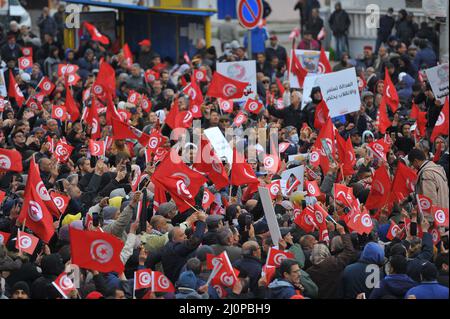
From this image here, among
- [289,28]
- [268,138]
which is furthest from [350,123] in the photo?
[289,28]

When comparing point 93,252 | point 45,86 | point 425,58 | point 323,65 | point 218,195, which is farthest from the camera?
point 425,58

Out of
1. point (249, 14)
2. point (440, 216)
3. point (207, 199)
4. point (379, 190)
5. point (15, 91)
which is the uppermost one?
point (249, 14)

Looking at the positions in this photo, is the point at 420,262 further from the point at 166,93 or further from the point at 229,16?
the point at 229,16

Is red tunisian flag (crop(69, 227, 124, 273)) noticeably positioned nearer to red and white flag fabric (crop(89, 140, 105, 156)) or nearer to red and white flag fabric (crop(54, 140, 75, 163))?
red and white flag fabric (crop(54, 140, 75, 163))

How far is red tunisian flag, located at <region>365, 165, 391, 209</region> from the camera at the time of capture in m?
16.2

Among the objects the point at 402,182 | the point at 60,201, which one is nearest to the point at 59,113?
the point at 60,201

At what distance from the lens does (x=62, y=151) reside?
63.8 ft

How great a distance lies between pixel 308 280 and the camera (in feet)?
44.4

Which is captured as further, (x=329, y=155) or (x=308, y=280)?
(x=329, y=155)

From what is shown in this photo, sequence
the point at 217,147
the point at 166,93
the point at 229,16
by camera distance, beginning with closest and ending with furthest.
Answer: the point at 217,147
the point at 166,93
the point at 229,16

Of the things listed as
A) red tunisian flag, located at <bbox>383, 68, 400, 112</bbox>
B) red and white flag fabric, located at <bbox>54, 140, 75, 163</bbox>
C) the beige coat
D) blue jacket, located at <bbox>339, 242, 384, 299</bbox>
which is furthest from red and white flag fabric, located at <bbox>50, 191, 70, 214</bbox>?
red tunisian flag, located at <bbox>383, 68, 400, 112</bbox>

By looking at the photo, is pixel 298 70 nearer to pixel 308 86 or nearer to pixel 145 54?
pixel 308 86

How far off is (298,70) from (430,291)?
13082 millimetres

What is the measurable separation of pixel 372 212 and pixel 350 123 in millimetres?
5425
